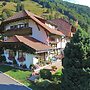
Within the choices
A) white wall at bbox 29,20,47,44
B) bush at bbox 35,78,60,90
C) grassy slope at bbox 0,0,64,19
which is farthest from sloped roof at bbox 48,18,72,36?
grassy slope at bbox 0,0,64,19

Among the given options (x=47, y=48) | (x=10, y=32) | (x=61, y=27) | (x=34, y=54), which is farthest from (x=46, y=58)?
(x=61, y=27)

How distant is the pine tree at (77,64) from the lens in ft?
91.2

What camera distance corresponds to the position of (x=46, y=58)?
48.9 m

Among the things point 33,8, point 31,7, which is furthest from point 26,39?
point 31,7

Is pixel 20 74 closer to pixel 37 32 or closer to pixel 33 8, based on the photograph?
pixel 37 32

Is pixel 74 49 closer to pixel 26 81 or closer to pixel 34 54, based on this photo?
pixel 26 81

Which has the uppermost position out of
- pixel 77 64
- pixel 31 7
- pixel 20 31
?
pixel 31 7

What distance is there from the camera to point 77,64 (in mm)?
28375

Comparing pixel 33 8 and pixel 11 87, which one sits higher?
pixel 33 8

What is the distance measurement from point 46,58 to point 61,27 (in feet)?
83.8

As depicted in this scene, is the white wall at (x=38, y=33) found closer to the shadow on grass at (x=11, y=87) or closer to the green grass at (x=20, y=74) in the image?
the green grass at (x=20, y=74)

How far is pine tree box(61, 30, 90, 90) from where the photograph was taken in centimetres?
2781

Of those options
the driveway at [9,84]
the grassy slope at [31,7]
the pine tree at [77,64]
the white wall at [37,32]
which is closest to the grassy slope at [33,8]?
the grassy slope at [31,7]

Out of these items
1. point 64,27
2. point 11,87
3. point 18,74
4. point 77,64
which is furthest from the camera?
point 64,27
